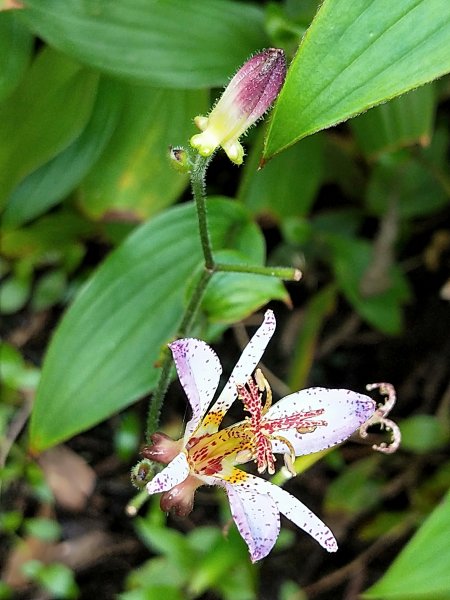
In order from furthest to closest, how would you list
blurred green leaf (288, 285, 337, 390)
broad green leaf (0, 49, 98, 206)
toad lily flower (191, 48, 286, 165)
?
blurred green leaf (288, 285, 337, 390), broad green leaf (0, 49, 98, 206), toad lily flower (191, 48, 286, 165)

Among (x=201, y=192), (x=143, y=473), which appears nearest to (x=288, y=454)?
(x=143, y=473)

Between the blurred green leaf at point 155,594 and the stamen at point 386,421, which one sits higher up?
the stamen at point 386,421

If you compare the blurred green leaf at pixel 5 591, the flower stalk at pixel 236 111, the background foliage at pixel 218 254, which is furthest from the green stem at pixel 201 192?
the blurred green leaf at pixel 5 591

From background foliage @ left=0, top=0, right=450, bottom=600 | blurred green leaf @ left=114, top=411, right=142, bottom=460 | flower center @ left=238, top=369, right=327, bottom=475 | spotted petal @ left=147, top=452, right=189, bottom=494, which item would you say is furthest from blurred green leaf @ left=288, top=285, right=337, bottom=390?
spotted petal @ left=147, top=452, right=189, bottom=494

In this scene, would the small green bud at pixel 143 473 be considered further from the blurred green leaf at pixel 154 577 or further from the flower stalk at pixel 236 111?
the blurred green leaf at pixel 154 577

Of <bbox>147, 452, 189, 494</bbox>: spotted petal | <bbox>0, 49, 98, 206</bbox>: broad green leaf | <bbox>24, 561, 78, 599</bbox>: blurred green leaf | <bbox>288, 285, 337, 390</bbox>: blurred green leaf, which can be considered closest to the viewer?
<bbox>147, 452, 189, 494</bbox>: spotted petal

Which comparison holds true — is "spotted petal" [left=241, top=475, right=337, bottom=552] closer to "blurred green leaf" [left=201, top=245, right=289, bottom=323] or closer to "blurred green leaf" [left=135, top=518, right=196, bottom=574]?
"blurred green leaf" [left=201, top=245, right=289, bottom=323]
